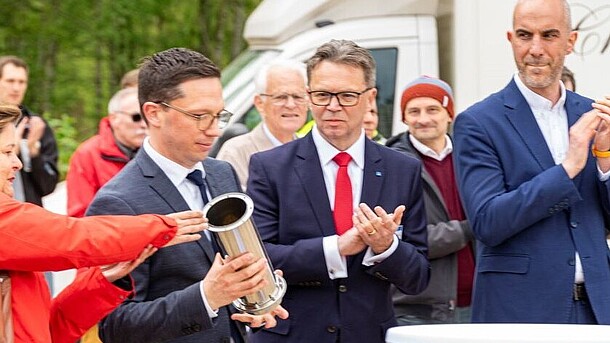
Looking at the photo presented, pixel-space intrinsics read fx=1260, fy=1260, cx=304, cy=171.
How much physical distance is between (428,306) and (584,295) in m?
1.72

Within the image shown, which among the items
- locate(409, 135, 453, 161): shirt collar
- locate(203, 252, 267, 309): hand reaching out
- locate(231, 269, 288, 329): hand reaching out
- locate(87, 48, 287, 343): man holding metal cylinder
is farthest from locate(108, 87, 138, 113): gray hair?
locate(203, 252, 267, 309): hand reaching out

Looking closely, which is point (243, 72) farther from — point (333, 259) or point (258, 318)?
point (258, 318)

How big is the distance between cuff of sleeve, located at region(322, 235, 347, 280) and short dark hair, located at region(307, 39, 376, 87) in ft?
2.28

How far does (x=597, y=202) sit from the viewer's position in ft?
16.3

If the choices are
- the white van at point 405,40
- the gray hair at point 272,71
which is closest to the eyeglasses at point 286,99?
the gray hair at point 272,71

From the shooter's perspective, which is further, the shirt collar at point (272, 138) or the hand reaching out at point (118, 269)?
the shirt collar at point (272, 138)

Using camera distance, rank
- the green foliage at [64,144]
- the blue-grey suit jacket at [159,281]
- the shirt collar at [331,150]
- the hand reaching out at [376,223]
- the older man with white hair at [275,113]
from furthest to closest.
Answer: the green foliage at [64,144] → the older man with white hair at [275,113] → the shirt collar at [331,150] → the hand reaching out at [376,223] → the blue-grey suit jacket at [159,281]

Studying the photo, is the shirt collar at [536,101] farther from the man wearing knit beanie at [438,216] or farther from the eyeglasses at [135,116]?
the eyeglasses at [135,116]

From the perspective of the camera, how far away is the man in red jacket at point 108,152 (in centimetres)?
816

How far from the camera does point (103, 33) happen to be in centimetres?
1958

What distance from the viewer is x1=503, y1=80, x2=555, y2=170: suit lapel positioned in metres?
4.95

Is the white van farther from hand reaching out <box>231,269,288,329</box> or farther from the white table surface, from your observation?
the white table surface

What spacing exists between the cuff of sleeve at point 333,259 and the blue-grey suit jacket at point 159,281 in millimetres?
479

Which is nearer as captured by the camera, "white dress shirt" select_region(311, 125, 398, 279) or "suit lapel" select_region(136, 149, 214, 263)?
"suit lapel" select_region(136, 149, 214, 263)
